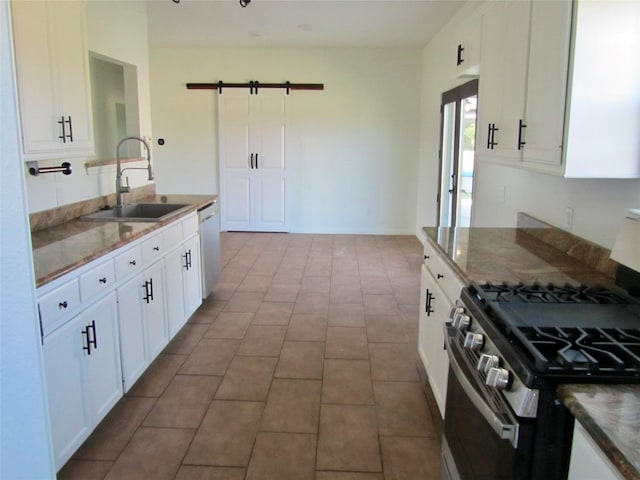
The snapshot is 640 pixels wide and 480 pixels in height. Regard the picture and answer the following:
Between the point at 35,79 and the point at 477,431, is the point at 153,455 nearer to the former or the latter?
the point at 477,431

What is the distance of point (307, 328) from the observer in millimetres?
3986

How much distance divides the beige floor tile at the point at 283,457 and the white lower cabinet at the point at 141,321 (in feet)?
2.83

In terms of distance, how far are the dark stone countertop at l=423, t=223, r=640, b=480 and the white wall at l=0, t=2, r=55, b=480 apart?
113 centimetres

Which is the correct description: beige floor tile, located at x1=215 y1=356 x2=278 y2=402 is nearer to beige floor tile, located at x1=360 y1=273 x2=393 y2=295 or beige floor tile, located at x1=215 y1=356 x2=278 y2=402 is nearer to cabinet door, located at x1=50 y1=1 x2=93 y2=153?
cabinet door, located at x1=50 y1=1 x2=93 y2=153

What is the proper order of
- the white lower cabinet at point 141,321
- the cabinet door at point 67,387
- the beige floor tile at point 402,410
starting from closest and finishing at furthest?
1. the cabinet door at point 67,387
2. the beige floor tile at point 402,410
3. the white lower cabinet at point 141,321

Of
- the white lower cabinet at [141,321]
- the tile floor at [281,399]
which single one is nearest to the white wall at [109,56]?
the white lower cabinet at [141,321]

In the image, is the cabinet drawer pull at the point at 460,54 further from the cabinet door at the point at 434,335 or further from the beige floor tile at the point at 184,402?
the beige floor tile at the point at 184,402

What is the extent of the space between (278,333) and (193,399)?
42.6 inches

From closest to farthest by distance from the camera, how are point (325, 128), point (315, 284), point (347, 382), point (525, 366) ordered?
point (525, 366)
point (347, 382)
point (315, 284)
point (325, 128)

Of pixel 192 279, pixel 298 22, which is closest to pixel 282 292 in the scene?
pixel 192 279

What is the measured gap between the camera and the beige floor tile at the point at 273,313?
4117mm

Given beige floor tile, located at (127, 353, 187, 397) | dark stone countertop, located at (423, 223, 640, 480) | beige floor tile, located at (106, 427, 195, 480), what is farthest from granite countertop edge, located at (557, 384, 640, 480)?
beige floor tile, located at (127, 353, 187, 397)

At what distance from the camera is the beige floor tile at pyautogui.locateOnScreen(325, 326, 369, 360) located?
11.5 feet

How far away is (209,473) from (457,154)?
4249mm
